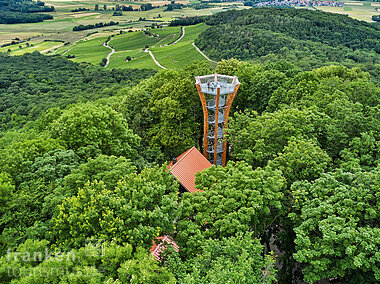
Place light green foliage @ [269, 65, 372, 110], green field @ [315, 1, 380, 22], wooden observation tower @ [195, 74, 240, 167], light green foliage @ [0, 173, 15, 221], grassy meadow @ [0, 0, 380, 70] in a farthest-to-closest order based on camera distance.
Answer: green field @ [315, 1, 380, 22] < grassy meadow @ [0, 0, 380, 70] < wooden observation tower @ [195, 74, 240, 167] < light green foliage @ [269, 65, 372, 110] < light green foliage @ [0, 173, 15, 221]

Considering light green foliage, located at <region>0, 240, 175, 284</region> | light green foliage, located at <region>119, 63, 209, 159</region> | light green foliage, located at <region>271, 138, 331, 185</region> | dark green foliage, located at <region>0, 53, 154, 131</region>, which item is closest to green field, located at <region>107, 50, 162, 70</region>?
dark green foliage, located at <region>0, 53, 154, 131</region>

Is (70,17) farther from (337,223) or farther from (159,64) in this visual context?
(337,223)

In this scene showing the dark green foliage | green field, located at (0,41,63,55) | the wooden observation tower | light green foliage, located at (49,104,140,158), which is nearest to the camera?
light green foliage, located at (49,104,140,158)

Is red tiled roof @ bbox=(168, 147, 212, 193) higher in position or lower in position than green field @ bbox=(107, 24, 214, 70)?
higher

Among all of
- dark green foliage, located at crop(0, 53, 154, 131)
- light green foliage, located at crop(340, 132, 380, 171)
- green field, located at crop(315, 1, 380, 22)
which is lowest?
dark green foliage, located at crop(0, 53, 154, 131)

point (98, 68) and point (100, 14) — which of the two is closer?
point (98, 68)

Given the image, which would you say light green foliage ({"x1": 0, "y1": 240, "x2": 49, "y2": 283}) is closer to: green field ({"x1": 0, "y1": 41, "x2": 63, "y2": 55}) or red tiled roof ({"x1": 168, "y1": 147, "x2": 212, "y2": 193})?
red tiled roof ({"x1": 168, "y1": 147, "x2": 212, "y2": 193})

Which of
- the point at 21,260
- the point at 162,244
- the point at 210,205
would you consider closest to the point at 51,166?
the point at 21,260

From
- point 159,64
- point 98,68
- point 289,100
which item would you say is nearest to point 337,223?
point 289,100

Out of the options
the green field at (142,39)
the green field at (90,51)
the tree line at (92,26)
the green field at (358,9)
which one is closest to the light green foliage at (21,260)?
the green field at (90,51)
